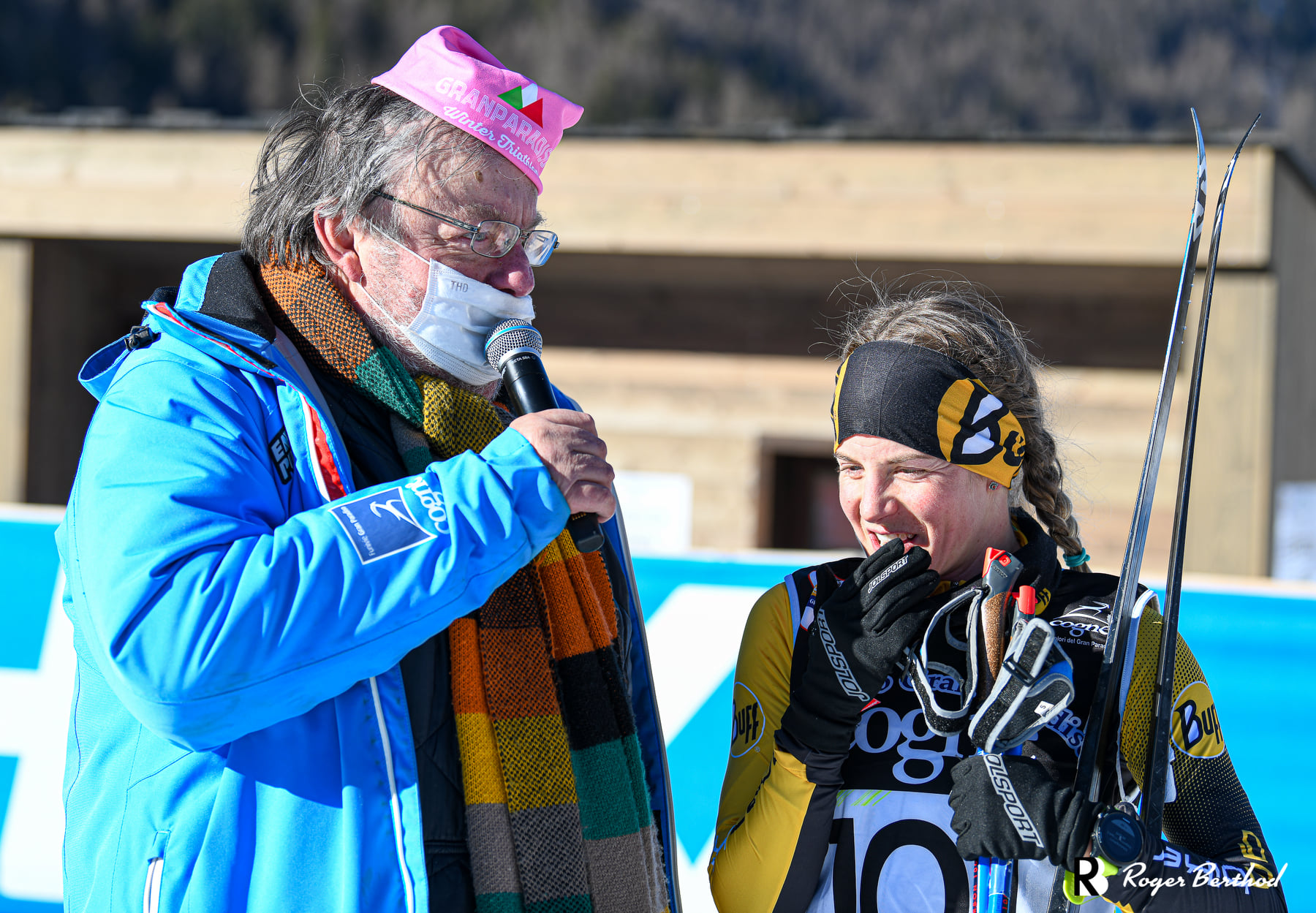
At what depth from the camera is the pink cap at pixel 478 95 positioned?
5.50 ft

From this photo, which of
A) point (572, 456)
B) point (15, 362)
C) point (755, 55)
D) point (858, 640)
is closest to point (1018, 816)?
point (858, 640)

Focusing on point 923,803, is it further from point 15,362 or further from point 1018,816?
point 15,362

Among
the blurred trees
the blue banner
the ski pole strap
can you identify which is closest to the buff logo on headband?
the ski pole strap

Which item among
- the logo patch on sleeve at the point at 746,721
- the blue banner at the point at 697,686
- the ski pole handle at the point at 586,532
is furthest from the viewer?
the blue banner at the point at 697,686

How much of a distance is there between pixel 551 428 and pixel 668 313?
5989 millimetres

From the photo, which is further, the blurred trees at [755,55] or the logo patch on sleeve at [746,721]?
the blurred trees at [755,55]

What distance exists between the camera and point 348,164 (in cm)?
170

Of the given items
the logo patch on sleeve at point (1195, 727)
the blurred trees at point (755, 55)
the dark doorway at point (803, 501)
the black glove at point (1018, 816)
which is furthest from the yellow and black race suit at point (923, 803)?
the blurred trees at point (755, 55)

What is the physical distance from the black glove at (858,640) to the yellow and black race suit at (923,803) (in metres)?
0.06

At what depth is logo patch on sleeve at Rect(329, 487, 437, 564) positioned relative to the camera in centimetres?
126

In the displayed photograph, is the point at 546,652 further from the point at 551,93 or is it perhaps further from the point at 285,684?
the point at 551,93

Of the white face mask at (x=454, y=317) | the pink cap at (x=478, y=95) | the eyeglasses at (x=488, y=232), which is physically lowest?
the white face mask at (x=454, y=317)

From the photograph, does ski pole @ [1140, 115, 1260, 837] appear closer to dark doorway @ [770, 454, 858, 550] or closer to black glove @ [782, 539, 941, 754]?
black glove @ [782, 539, 941, 754]

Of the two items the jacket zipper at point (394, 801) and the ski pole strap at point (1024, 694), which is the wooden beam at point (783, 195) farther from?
the jacket zipper at point (394, 801)
